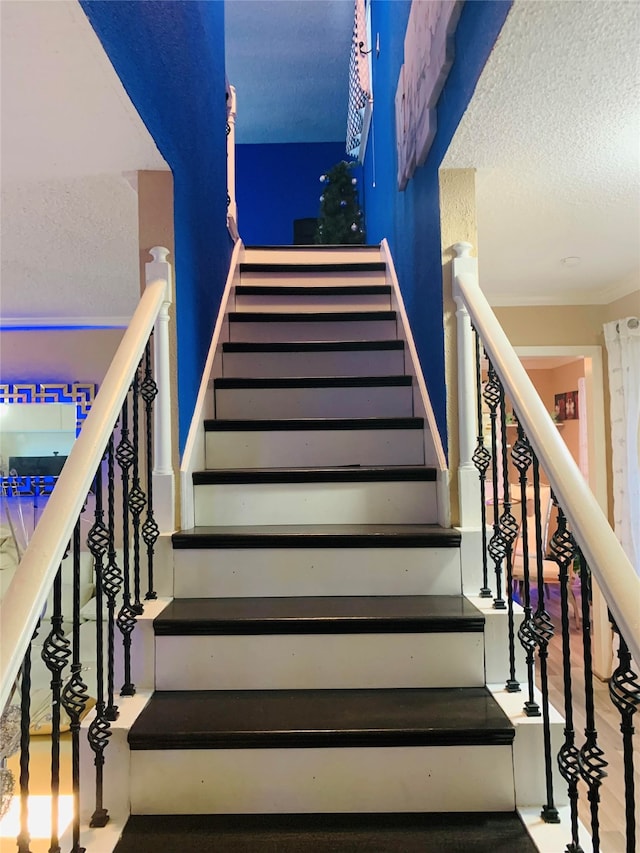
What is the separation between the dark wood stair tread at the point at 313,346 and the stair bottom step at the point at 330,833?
6.49ft

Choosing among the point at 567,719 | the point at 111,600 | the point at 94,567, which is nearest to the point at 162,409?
the point at 94,567

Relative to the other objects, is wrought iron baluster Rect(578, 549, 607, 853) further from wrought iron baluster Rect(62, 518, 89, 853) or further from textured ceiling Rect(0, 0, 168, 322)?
textured ceiling Rect(0, 0, 168, 322)

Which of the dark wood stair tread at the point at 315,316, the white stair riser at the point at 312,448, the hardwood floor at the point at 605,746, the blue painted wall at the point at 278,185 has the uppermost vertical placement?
the blue painted wall at the point at 278,185

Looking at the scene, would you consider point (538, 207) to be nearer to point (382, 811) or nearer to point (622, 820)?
point (382, 811)

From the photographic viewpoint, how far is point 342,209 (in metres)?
4.61

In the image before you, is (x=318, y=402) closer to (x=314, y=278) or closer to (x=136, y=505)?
(x=136, y=505)

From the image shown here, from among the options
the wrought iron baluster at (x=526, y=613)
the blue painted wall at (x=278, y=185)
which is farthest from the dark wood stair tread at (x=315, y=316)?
the blue painted wall at (x=278, y=185)

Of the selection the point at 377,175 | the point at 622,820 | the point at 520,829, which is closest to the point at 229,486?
the point at 520,829

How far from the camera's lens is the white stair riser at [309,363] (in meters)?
2.80

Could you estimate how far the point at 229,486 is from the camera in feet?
6.90

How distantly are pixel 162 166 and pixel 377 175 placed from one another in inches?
99.1

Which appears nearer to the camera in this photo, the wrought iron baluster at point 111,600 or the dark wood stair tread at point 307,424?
the wrought iron baluster at point 111,600

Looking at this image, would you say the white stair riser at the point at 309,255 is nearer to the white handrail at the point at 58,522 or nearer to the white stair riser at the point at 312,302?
the white stair riser at the point at 312,302

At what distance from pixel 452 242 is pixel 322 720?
1.61m
